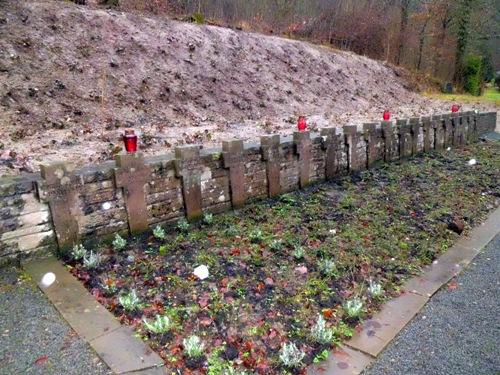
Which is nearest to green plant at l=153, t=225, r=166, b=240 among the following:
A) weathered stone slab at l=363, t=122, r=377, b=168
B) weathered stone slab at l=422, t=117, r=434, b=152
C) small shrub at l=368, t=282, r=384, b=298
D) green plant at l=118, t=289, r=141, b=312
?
green plant at l=118, t=289, r=141, b=312

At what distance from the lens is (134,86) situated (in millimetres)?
10555

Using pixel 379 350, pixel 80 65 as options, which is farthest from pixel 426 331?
pixel 80 65

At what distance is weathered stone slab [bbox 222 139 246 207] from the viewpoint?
5422 mm

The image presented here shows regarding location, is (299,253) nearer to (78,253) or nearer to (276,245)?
(276,245)

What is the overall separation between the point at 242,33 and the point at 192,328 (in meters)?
15.0

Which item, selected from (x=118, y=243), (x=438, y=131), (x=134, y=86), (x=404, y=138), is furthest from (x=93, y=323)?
(x=438, y=131)

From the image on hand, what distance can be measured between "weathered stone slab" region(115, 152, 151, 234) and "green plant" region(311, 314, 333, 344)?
2560 mm

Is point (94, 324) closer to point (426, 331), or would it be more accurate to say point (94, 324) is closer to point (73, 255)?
point (73, 255)

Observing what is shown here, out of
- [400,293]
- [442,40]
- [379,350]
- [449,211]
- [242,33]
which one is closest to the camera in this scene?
[379,350]

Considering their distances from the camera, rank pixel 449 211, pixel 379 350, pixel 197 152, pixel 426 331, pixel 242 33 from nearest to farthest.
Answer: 1. pixel 379 350
2. pixel 426 331
3. pixel 197 152
4. pixel 449 211
5. pixel 242 33

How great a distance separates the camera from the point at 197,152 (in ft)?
16.6

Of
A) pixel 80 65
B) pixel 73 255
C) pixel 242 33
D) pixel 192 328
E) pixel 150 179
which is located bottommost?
pixel 192 328

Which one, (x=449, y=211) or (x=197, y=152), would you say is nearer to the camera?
(x=197, y=152)

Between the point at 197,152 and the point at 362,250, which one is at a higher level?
the point at 197,152
